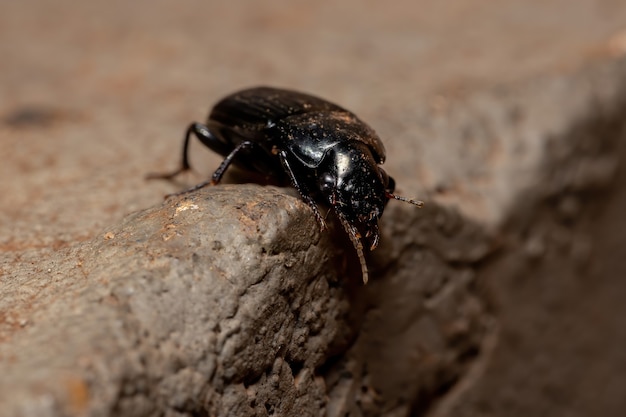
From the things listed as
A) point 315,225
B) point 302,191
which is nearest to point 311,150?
point 302,191

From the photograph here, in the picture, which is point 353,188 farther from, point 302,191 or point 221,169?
point 221,169

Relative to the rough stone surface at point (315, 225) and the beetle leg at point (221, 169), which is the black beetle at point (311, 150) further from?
the rough stone surface at point (315, 225)

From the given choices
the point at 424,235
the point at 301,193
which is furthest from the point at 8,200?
the point at 424,235

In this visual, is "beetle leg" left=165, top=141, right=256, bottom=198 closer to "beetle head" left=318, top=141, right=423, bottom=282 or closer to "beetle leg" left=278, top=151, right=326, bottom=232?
"beetle leg" left=278, top=151, right=326, bottom=232

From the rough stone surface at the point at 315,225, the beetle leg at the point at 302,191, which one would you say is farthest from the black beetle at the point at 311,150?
the rough stone surface at the point at 315,225

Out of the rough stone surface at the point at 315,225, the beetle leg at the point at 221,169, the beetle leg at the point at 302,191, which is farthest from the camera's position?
the beetle leg at the point at 221,169

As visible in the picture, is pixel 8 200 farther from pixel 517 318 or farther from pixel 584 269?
pixel 584 269
